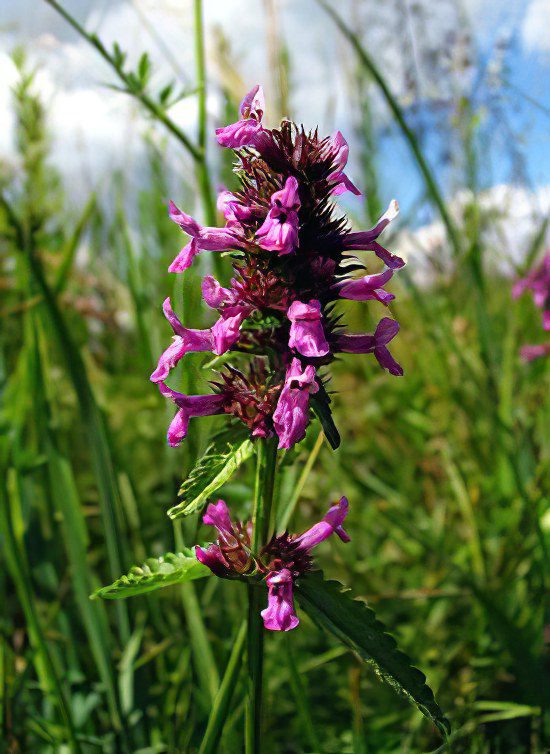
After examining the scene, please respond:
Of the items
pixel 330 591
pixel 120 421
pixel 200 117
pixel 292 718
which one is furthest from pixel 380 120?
pixel 330 591

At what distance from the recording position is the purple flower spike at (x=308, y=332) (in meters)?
0.59

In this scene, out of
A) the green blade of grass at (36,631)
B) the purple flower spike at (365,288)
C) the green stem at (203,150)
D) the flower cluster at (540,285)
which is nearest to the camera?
the purple flower spike at (365,288)

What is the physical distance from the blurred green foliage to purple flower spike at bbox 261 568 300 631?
165 mm

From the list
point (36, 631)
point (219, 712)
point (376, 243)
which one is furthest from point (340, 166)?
point (36, 631)

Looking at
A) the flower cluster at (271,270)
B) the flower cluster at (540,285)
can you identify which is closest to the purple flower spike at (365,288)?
the flower cluster at (271,270)

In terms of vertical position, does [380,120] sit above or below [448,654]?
above

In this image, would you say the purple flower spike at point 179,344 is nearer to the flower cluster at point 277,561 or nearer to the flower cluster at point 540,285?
the flower cluster at point 277,561

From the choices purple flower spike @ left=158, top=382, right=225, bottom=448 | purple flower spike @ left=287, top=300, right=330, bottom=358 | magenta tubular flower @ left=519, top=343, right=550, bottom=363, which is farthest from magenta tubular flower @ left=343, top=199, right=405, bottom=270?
magenta tubular flower @ left=519, top=343, right=550, bottom=363

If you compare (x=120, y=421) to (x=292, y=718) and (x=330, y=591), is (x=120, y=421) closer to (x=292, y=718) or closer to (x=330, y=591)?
(x=292, y=718)

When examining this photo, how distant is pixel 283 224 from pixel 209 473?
242 millimetres

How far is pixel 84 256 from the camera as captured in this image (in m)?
2.79

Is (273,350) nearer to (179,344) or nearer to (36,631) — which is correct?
(179,344)

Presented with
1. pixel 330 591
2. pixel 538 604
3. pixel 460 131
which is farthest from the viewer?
pixel 460 131

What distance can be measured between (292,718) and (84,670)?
1.38 feet
